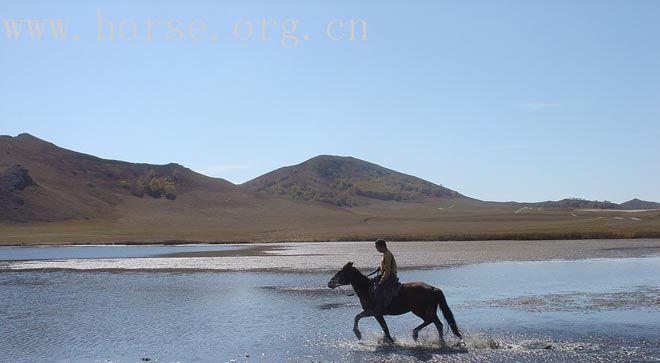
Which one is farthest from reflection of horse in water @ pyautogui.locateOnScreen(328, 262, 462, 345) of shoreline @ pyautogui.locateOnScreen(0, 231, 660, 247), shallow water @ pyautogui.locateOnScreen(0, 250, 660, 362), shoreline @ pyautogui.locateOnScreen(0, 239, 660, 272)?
shoreline @ pyautogui.locateOnScreen(0, 231, 660, 247)

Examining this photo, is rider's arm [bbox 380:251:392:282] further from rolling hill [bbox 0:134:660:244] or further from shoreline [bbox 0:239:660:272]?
rolling hill [bbox 0:134:660:244]

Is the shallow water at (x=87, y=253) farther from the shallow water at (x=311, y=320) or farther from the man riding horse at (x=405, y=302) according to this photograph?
the man riding horse at (x=405, y=302)

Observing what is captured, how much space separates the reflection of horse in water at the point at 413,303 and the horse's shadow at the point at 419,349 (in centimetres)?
23

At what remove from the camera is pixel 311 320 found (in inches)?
789

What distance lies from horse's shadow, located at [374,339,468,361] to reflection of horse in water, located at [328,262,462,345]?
23cm

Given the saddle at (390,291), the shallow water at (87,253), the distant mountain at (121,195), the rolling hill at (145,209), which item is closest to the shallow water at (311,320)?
the saddle at (390,291)

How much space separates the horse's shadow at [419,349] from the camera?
594 inches

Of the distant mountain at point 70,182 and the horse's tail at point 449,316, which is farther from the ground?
the distant mountain at point 70,182

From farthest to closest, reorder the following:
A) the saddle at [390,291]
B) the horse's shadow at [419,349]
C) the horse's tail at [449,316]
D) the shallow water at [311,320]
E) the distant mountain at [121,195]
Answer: the distant mountain at [121,195]
the saddle at [390,291]
the horse's tail at [449,316]
the shallow water at [311,320]
the horse's shadow at [419,349]

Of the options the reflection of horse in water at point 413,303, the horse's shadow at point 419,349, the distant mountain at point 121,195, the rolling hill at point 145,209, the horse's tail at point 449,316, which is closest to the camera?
the horse's shadow at point 419,349

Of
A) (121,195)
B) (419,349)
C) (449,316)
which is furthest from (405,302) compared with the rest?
(121,195)

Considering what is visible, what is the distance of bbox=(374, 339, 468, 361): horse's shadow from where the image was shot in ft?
49.5

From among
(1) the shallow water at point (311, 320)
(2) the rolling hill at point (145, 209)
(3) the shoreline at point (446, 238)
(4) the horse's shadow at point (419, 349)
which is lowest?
(4) the horse's shadow at point (419, 349)

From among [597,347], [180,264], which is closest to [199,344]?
[597,347]
